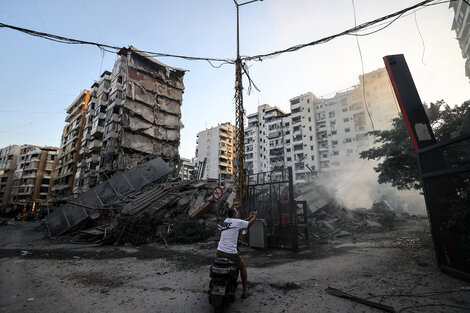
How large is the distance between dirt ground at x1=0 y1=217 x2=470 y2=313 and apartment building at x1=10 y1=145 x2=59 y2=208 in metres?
68.4

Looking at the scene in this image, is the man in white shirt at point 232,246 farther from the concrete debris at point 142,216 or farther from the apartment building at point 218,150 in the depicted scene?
the apartment building at point 218,150

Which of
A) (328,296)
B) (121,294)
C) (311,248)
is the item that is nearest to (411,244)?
(311,248)

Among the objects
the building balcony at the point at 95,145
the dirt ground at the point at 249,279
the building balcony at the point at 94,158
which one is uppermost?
the building balcony at the point at 95,145

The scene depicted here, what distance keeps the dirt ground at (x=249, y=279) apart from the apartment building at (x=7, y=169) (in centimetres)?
8432

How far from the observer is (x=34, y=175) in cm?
6003

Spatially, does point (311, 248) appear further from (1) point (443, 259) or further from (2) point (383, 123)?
(2) point (383, 123)

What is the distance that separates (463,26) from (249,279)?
149 feet

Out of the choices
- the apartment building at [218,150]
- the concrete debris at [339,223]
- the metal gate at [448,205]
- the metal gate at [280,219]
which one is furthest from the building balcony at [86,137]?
the metal gate at [448,205]

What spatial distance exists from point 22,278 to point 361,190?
38201 millimetres

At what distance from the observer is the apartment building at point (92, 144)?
36.0m

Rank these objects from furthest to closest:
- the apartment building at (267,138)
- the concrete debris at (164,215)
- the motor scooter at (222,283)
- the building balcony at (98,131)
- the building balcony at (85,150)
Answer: the apartment building at (267,138)
the building balcony at (85,150)
the building balcony at (98,131)
the concrete debris at (164,215)
the motor scooter at (222,283)

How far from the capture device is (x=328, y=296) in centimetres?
426

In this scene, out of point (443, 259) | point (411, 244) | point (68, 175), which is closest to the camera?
point (443, 259)

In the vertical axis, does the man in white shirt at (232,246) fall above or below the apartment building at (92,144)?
below
